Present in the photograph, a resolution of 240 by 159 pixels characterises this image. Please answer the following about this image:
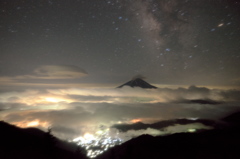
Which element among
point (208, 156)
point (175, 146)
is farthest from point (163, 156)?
point (208, 156)

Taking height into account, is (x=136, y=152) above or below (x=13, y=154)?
below

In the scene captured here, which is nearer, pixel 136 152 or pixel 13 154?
pixel 13 154

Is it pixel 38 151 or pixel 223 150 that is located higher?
pixel 38 151

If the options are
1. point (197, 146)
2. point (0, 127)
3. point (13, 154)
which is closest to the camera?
point (13, 154)

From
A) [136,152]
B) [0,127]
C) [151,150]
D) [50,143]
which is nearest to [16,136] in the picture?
[0,127]

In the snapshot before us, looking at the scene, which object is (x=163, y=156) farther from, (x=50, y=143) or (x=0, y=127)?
(x=0, y=127)

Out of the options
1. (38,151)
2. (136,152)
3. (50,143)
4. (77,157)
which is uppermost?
(50,143)

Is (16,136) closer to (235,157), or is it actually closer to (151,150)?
(151,150)

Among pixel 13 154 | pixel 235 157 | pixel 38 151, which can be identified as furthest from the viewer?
pixel 235 157

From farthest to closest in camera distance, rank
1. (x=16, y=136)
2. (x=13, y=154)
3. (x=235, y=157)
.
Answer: (x=235, y=157) → (x=16, y=136) → (x=13, y=154)
